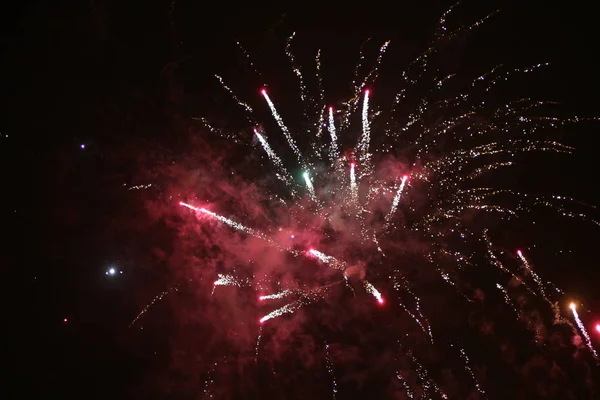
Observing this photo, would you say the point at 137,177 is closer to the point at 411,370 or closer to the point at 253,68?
the point at 253,68

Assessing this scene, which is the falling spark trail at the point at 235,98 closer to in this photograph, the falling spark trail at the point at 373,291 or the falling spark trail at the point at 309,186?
the falling spark trail at the point at 309,186

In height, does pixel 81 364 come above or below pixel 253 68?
below

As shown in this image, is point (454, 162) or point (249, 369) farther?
point (249, 369)

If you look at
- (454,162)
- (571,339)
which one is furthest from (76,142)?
(571,339)

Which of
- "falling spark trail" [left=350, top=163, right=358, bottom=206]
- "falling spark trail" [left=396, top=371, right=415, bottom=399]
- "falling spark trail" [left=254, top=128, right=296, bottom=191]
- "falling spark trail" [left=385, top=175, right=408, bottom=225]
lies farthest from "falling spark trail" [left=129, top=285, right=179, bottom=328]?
"falling spark trail" [left=396, top=371, right=415, bottom=399]

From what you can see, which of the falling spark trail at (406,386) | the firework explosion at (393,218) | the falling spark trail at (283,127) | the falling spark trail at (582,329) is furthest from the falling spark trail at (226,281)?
the falling spark trail at (582,329)

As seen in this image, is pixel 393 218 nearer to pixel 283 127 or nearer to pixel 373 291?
pixel 373 291

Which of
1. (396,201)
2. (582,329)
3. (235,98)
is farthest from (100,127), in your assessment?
(582,329)

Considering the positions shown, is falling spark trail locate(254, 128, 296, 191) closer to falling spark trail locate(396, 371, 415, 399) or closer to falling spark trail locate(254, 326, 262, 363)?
falling spark trail locate(254, 326, 262, 363)
